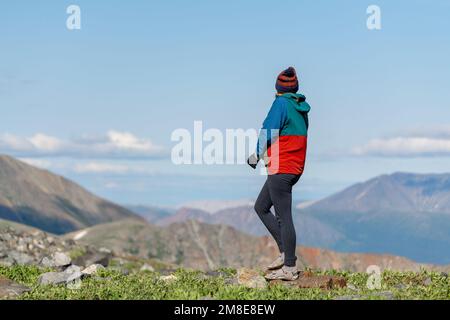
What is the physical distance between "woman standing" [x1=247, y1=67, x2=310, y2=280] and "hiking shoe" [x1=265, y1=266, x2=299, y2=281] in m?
0.21

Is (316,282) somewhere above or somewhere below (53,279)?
above

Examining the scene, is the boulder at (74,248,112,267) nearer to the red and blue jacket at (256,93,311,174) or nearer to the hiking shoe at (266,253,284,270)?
the hiking shoe at (266,253,284,270)

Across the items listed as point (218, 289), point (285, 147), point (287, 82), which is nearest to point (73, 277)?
point (218, 289)

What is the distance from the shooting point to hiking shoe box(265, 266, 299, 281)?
15.9 meters

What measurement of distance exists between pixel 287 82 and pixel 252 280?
368 centimetres

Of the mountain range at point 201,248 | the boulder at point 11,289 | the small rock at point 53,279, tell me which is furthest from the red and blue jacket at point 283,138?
the mountain range at point 201,248

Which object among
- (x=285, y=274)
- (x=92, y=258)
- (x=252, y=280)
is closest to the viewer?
(x=252, y=280)

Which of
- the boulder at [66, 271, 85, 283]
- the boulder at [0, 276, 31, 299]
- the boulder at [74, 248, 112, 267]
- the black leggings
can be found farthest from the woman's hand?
the boulder at [74, 248, 112, 267]

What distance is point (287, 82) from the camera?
15.4 meters

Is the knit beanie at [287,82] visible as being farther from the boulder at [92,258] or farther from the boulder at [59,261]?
the boulder at [92,258]

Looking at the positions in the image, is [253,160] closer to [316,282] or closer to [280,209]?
[280,209]

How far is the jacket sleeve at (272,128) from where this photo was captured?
14992 millimetres

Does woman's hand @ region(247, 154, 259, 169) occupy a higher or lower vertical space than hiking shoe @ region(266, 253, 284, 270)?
higher
